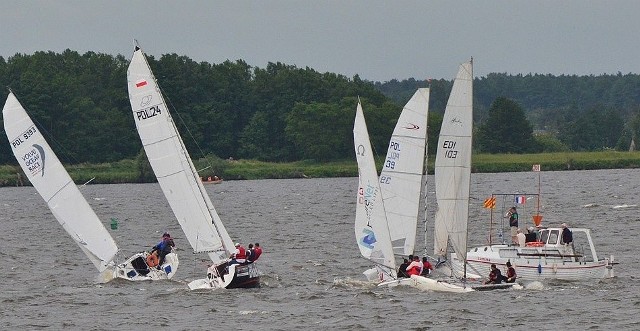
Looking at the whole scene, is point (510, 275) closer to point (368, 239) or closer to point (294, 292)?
point (368, 239)

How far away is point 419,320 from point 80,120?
118475 millimetres

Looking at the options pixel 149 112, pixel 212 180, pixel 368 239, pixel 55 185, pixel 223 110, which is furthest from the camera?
pixel 223 110

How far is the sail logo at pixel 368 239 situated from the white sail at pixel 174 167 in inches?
166

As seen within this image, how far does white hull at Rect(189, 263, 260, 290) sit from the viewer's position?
136 feet

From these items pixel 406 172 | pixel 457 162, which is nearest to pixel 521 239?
pixel 457 162

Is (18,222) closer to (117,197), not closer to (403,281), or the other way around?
(117,197)

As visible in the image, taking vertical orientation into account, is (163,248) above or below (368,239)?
below

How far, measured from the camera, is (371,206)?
134 ft

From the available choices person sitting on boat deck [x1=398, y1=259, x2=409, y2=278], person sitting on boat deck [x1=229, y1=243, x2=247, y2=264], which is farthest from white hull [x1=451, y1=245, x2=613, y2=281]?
person sitting on boat deck [x1=229, y1=243, x2=247, y2=264]

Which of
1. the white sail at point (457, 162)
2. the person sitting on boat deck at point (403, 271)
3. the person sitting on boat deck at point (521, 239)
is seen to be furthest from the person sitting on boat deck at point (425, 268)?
the person sitting on boat deck at point (521, 239)

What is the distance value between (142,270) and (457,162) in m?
11.2

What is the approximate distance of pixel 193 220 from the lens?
43.2m

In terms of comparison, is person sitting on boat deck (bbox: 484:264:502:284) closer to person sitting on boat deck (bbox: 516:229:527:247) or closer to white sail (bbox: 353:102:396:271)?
A: person sitting on boat deck (bbox: 516:229:527:247)

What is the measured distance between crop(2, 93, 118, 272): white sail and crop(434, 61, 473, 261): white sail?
36.6 ft
